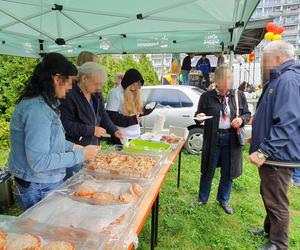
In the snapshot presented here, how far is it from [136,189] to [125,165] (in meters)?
0.36

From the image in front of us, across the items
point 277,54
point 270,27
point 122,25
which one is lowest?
point 277,54

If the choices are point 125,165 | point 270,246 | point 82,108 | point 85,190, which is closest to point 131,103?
point 82,108

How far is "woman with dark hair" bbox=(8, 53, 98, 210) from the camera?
1.42 metres

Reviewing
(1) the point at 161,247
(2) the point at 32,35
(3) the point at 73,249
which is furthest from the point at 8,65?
(3) the point at 73,249

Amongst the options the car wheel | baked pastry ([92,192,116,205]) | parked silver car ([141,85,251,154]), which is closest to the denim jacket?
baked pastry ([92,192,116,205])

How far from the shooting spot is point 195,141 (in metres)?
6.05

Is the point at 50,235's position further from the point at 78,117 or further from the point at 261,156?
the point at 261,156

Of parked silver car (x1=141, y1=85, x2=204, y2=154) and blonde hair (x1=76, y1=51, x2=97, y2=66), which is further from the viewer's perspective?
parked silver car (x1=141, y1=85, x2=204, y2=154)

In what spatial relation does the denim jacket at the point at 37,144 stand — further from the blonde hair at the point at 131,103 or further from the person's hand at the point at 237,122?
the person's hand at the point at 237,122

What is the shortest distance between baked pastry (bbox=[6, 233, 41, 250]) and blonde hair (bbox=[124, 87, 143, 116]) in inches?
83.1

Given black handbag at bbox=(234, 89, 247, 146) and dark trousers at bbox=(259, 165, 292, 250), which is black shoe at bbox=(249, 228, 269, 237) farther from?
black handbag at bbox=(234, 89, 247, 146)

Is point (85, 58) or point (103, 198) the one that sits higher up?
point (85, 58)

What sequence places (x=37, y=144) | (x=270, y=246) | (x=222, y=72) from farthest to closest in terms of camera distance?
(x=222, y=72) → (x=270, y=246) → (x=37, y=144)

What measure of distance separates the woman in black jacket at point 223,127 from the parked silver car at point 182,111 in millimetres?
2769
